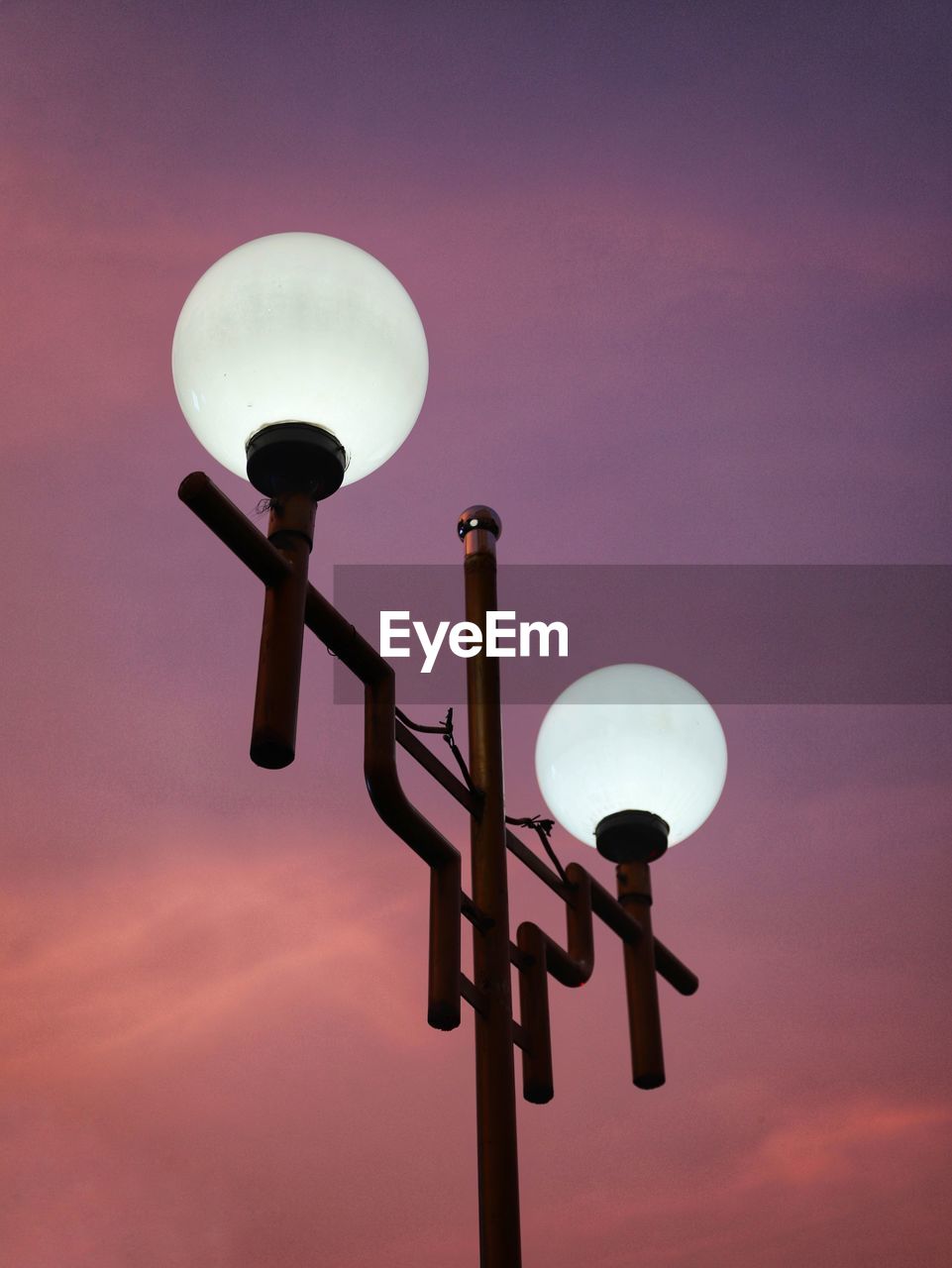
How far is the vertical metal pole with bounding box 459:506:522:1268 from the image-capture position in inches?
122

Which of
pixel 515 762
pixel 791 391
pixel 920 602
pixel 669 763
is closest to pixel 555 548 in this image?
pixel 515 762

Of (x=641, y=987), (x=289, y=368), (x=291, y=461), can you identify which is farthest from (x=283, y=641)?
(x=641, y=987)

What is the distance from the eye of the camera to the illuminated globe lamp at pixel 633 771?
4188mm

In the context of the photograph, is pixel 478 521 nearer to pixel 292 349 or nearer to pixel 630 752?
pixel 630 752

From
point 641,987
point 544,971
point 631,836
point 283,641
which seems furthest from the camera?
point 631,836

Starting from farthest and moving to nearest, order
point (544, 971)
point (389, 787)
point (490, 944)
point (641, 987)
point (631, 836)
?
point (631, 836) → point (641, 987) → point (544, 971) → point (490, 944) → point (389, 787)

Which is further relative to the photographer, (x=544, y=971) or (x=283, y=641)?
(x=544, y=971)

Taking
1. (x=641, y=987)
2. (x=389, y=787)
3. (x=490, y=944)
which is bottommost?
(x=490, y=944)

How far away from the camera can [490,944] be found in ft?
11.2

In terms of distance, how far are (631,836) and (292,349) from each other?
1.94m

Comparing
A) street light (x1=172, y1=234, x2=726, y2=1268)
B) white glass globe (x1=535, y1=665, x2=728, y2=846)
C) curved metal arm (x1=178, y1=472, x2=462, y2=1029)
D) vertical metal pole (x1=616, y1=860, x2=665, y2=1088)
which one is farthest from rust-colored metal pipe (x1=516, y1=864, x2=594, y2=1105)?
curved metal arm (x1=178, y1=472, x2=462, y2=1029)

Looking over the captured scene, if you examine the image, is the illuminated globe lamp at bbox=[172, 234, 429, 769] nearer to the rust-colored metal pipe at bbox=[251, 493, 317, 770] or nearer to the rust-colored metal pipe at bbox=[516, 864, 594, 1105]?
the rust-colored metal pipe at bbox=[251, 493, 317, 770]

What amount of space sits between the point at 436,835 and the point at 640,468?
31.8 feet

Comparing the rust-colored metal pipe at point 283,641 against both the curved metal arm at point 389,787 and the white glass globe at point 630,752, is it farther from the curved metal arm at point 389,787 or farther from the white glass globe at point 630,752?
the white glass globe at point 630,752
